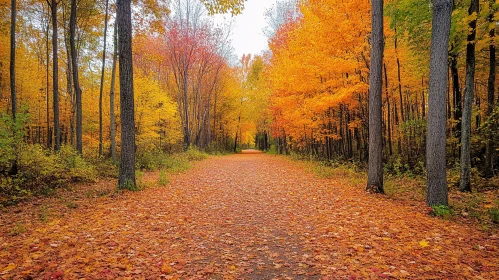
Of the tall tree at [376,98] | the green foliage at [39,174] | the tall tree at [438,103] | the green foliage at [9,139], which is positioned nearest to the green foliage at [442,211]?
the tall tree at [438,103]

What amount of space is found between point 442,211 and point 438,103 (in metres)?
2.32

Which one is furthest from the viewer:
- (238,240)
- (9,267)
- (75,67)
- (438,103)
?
(75,67)

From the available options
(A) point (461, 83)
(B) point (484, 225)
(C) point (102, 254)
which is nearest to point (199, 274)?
(C) point (102, 254)

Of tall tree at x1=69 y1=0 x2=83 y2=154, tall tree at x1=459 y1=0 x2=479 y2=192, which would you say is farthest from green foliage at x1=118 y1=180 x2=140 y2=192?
tall tree at x1=459 y1=0 x2=479 y2=192

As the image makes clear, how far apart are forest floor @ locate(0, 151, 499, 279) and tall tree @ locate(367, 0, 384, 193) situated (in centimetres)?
76

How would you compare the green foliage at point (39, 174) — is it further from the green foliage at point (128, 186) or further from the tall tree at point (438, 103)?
the tall tree at point (438, 103)

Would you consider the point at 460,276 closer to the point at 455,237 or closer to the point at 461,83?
the point at 455,237

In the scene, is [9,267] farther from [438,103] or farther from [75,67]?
[75,67]

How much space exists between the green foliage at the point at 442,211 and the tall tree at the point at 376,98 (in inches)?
85.2

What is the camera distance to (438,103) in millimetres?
5508

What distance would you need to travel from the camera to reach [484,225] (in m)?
4.92

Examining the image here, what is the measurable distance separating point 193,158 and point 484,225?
18.4 meters

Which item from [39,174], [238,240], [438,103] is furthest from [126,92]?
[438,103]

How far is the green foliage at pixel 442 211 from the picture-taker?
533cm
